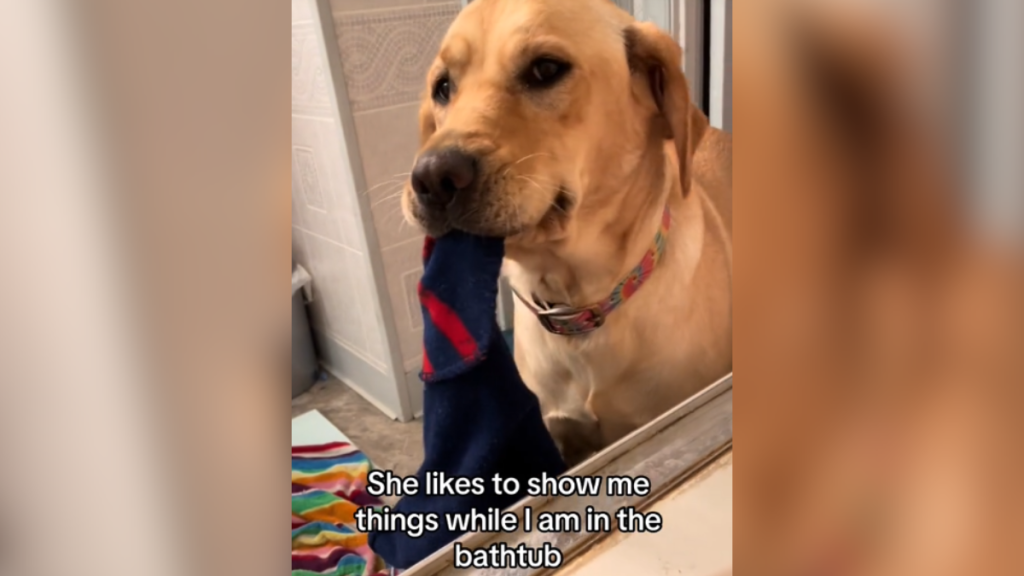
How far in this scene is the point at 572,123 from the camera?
2.36 feet

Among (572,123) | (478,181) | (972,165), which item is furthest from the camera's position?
(572,123)

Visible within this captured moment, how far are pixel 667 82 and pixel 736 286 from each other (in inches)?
22.8

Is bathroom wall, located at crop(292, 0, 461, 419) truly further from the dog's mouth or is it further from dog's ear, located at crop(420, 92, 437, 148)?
the dog's mouth

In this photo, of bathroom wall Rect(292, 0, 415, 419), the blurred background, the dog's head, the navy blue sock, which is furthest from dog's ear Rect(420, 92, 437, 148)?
the blurred background

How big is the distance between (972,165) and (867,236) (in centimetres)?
3

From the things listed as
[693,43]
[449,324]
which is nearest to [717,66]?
[693,43]

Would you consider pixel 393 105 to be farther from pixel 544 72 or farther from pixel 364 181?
pixel 544 72

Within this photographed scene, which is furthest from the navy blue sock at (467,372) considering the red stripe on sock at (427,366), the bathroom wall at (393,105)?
the bathroom wall at (393,105)

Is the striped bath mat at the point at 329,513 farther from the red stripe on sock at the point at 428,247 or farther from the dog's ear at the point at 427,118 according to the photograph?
the dog's ear at the point at 427,118

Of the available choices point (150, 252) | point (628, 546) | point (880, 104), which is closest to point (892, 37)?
point (880, 104)

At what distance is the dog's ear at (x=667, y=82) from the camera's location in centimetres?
75

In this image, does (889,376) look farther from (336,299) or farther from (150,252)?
(336,299)

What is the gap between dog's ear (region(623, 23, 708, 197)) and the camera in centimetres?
75

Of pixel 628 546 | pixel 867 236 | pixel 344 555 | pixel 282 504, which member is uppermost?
pixel 867 236
